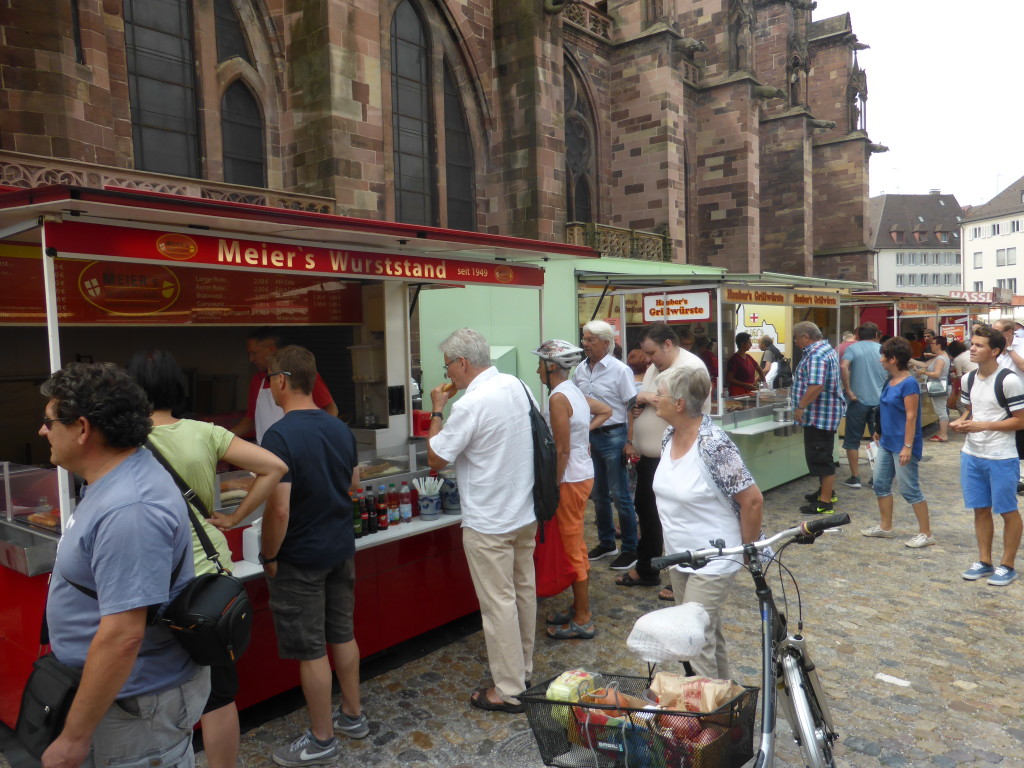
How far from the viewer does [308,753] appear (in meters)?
3.40

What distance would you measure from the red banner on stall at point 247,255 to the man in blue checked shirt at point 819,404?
12.9 feet

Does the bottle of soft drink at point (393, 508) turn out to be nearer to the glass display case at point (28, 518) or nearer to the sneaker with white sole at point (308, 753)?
the sneaker with white sole at point (308, 753)

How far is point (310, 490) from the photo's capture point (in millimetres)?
3336

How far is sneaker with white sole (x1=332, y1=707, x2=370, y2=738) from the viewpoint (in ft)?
11.9

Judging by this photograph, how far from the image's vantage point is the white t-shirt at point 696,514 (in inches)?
119

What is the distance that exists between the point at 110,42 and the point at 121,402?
896cm

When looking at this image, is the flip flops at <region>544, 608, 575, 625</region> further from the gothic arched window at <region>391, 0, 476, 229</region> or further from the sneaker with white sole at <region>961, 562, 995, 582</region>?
the gothic arched window at <region>391, 0, 476, 229</region>

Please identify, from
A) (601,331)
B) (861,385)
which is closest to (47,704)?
(601,331)

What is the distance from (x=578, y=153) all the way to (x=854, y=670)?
1631 centimetres

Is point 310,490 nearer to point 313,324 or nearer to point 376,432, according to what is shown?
point 376,432

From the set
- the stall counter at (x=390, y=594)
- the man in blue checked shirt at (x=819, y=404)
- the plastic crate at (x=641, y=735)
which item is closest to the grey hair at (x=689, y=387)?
the plastic crate at (x=641, y=735)

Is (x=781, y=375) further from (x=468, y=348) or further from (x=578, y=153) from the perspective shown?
(x=578, y=153)

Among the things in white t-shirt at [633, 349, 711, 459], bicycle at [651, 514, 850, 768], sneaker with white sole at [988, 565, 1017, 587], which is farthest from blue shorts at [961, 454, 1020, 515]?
bicycle at [651, 514, 850, 768]

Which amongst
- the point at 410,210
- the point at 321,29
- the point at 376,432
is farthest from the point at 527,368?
the point at 321,29
